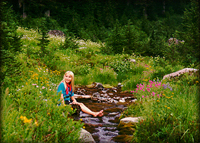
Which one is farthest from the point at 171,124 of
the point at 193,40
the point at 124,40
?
the point at 124,40

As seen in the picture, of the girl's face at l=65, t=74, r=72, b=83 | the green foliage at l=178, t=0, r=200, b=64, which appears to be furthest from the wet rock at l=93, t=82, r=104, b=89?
the green foliage at l=178, t=0, r=200, b=64

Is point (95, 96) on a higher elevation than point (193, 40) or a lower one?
lower

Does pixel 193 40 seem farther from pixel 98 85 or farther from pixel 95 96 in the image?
pixel 95 96

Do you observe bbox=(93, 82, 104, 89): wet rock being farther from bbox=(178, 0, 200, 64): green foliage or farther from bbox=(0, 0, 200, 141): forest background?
bbox=(178, 0, 200, 64): green foliage

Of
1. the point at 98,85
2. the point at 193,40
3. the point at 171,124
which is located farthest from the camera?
the point at 98,85

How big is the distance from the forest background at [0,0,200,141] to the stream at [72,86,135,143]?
4.81ft

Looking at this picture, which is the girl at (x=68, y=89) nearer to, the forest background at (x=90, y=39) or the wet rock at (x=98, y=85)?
the forest background at (x=90, y=39)

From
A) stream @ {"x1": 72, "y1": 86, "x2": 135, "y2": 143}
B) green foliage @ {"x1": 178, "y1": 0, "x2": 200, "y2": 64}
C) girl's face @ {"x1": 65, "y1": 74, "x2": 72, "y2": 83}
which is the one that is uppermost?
green foliage @ {"x1": 178, "y1": 0, "x2": 200, "y2": 64}

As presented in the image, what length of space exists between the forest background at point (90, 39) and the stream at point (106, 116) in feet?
4.81

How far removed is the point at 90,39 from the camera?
22.6 meters

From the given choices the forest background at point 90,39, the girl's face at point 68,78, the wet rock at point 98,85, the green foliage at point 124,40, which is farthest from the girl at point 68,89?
the green foliage at point 124,40

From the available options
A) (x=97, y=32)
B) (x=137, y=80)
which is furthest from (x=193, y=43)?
(x=97, y=32)

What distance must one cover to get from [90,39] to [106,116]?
1760cm

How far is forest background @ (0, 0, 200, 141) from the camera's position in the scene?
5.41 meters
